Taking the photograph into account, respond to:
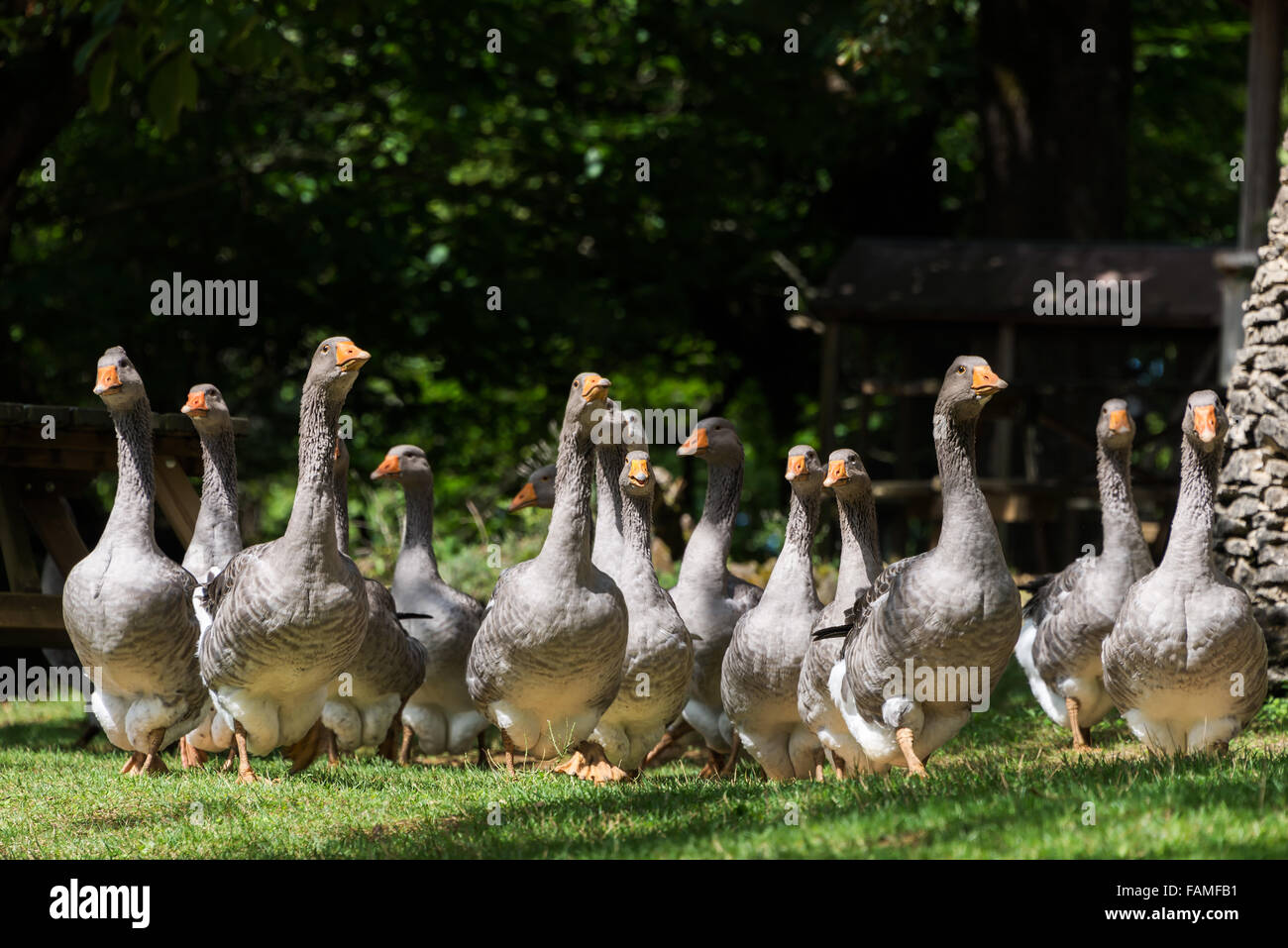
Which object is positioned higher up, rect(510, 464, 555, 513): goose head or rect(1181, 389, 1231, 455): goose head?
rect(1181, 389, 1231, 455): goose head

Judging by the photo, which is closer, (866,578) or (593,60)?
(866,578)

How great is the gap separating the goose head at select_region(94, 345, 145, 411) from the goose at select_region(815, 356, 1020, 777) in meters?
4.57

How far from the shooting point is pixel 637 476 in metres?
8.45

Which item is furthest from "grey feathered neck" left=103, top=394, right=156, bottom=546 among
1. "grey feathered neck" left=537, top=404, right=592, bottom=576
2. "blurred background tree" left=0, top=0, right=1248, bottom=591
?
"blurred background tree" left=0, top=0, right=1248, bottom=591

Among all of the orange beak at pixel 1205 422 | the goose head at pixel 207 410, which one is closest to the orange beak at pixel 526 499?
the goose head at pixel 207 410

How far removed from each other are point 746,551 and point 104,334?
8.28 metres

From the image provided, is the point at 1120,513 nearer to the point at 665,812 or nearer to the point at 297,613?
the point at 665,812

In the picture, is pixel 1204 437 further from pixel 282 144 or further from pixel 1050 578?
pixel 282 144

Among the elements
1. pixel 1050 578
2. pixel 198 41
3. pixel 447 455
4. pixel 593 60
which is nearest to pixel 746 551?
pixel 447 455

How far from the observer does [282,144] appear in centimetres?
1911

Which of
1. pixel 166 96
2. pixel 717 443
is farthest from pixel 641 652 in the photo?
pixel 166 96

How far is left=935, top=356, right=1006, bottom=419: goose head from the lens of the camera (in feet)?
23.6

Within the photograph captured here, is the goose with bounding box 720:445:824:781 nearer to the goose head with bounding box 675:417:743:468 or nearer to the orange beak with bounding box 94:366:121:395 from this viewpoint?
the goose head with bounding box 675:417:743:468

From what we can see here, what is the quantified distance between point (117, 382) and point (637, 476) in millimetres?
3130
